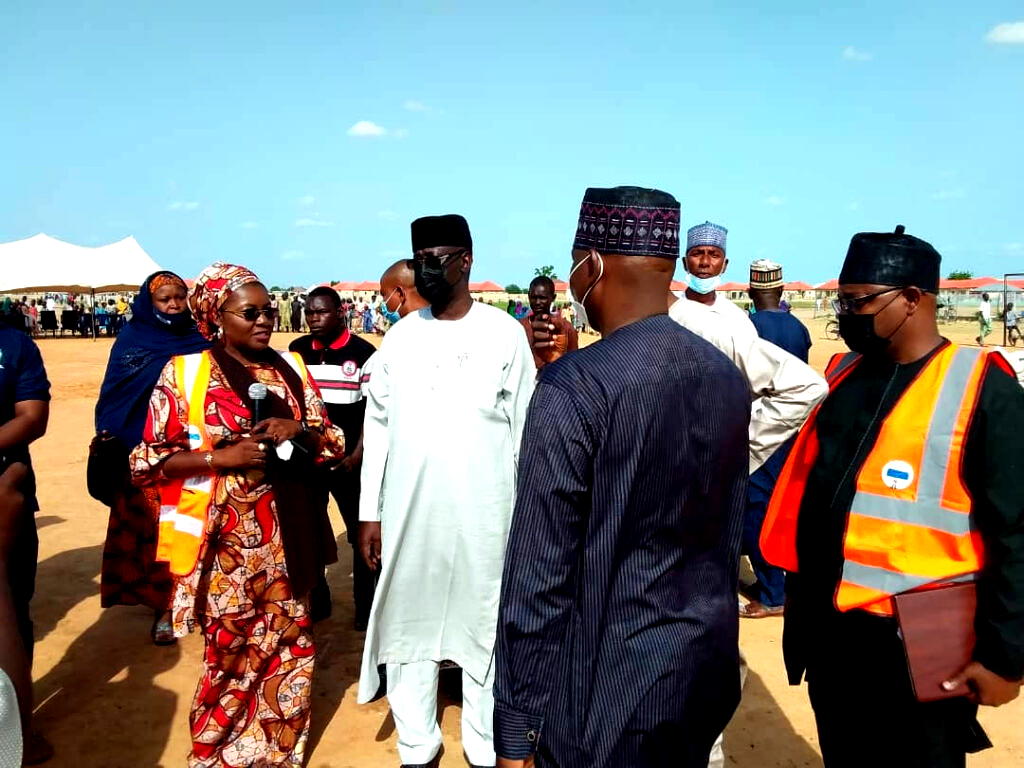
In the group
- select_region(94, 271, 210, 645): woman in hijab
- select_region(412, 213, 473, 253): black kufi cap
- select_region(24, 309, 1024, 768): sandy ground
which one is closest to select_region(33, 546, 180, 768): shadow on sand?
select_region(24, 309, 1024, 768): sandy ground

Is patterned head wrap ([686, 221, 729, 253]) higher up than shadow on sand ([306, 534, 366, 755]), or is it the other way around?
patterned head wrap ([686, 221, 729, 253])

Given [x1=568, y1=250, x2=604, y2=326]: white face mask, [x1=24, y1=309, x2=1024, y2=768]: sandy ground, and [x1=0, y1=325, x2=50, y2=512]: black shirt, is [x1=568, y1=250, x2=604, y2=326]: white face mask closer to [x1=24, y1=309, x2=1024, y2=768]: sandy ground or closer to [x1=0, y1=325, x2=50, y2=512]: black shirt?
[x1=24, y1=309, x2=1024, y2=768]: sandy ground

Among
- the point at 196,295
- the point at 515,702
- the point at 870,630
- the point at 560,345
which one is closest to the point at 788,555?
the point at 870,630

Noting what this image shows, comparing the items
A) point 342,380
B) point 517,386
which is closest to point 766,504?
point 517,386

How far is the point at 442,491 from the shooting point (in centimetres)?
318

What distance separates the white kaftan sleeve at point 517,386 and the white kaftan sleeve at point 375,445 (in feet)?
1.84

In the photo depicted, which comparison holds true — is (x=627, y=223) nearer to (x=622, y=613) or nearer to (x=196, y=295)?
(x=622, y=613)

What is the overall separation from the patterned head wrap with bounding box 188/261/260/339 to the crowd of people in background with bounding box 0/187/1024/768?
0.04 ft

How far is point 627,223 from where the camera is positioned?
180cm

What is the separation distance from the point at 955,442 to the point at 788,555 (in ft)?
2.33

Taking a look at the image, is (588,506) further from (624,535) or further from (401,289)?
(401,289)

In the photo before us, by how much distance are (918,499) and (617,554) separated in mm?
1091

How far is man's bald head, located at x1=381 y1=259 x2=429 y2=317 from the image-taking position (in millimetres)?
4543

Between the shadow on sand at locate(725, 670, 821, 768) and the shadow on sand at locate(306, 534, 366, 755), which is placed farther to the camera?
the shadow on sand at locate(306, 534, 366, 755)
